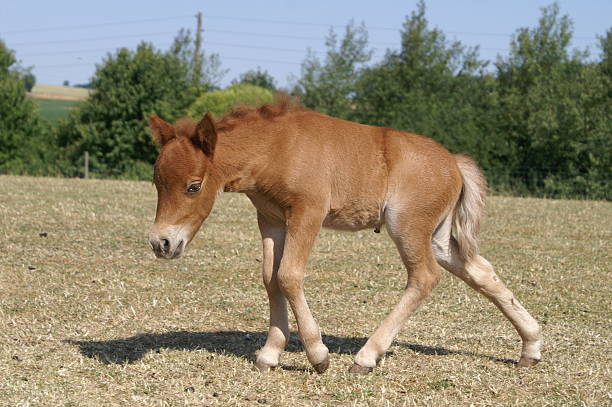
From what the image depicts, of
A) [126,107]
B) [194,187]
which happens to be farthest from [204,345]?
[126,107]

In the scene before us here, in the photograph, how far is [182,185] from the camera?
5484mm

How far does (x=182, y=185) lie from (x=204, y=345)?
1.82 m

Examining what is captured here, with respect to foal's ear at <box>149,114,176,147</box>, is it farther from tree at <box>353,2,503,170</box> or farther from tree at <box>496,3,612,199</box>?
tree at <box>353,2,503,170</box>

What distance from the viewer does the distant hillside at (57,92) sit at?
105938mm

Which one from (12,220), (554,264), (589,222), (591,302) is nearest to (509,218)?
(589,222)

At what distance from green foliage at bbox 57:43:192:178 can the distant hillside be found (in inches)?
2352

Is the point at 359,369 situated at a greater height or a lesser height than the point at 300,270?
lesser

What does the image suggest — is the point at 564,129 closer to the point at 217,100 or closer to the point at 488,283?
the point at 217,100

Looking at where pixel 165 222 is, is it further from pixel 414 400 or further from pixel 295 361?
pixel 414 400

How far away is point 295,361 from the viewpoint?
6281mm

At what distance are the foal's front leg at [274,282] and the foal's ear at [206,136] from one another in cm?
85

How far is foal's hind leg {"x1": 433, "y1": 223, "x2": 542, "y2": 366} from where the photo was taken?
6.29 metres

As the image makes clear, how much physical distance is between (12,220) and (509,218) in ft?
36.2

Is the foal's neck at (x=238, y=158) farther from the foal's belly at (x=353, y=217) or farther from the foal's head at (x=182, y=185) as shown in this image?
the foal's belly at (x=353, y=217)
